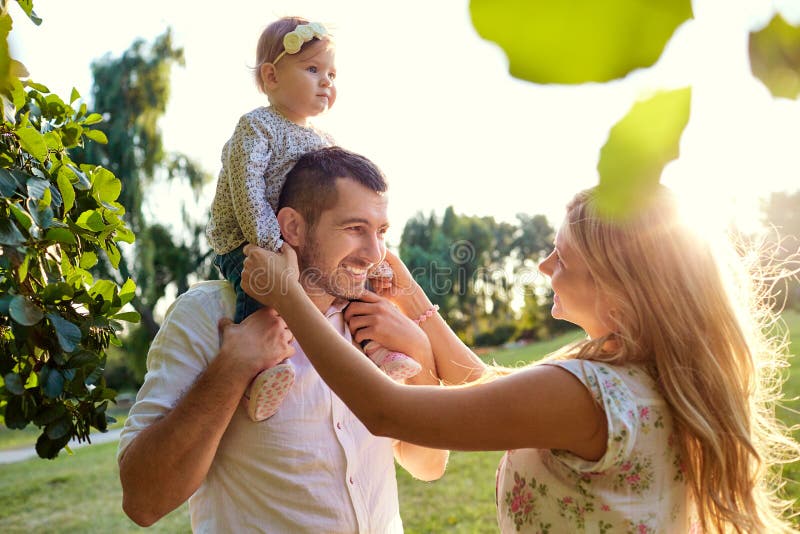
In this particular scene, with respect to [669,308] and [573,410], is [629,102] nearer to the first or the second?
[573,410]

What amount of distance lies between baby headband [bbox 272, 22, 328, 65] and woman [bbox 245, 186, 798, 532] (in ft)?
3.73

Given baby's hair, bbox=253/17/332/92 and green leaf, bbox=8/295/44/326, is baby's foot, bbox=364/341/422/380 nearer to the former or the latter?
green leaf, bbox=8/295/44/326

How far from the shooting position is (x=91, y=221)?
1835 mm

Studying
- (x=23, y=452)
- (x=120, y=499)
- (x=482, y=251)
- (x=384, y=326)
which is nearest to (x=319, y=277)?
(x=384, y=326)

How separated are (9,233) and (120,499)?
8698 millimetres

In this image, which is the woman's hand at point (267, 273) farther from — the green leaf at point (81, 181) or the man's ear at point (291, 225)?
the green leaf at point (81, 181)

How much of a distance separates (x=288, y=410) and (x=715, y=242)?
4.03 ft

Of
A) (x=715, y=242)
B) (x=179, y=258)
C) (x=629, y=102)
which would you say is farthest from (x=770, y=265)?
(x=179, y=258)

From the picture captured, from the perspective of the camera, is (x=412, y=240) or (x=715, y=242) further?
(x=412, y=240)

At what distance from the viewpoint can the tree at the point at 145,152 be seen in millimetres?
16750

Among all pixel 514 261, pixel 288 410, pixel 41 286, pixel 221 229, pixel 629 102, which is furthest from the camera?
pixel 514 261

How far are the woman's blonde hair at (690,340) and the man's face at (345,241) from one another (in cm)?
71

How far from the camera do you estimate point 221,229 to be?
8.04 feet

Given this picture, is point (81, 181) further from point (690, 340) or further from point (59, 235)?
point (690, 340)
